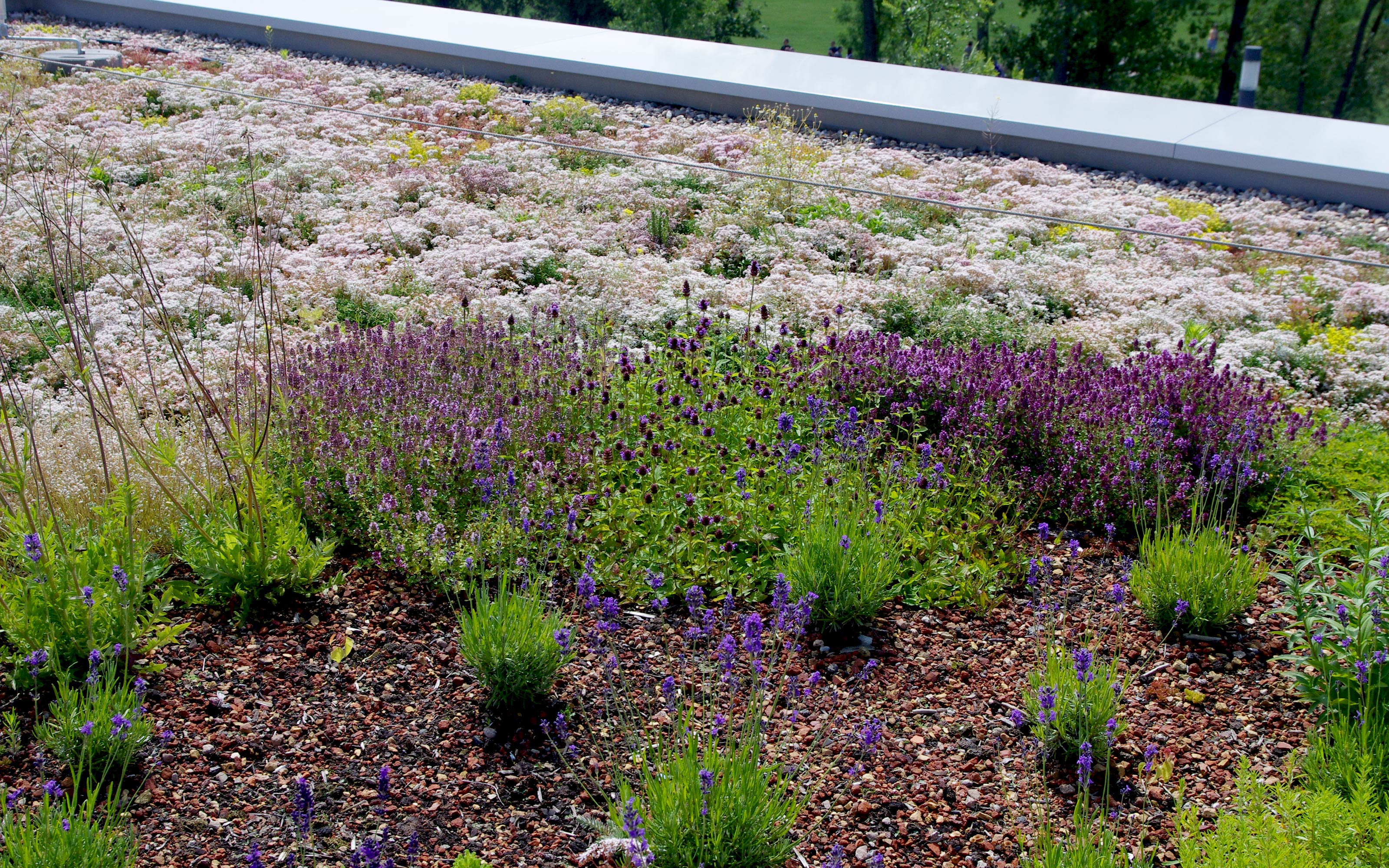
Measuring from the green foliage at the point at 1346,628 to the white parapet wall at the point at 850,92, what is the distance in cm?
683

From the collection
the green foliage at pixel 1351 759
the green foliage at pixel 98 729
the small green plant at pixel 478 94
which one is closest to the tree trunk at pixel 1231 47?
the small green plant at pixel 478 94

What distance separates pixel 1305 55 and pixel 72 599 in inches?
1607

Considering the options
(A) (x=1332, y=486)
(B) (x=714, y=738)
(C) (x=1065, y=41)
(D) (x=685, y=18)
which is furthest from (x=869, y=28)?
(B) (x=714, y=738)

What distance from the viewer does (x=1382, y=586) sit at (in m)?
3.09

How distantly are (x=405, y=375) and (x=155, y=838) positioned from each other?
8.11 feet

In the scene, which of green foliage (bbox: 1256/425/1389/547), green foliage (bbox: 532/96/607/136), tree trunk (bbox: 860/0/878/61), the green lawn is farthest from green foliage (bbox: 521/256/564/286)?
the green lawn

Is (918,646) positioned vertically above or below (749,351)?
below

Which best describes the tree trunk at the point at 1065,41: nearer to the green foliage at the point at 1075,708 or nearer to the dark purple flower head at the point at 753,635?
the green foliage at the point at 1075,708

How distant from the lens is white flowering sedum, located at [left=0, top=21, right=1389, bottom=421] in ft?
20.8

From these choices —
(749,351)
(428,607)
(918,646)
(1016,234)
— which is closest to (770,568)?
(918,646)

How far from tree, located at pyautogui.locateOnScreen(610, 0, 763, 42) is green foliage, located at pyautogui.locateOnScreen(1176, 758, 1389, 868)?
3242 centimetres

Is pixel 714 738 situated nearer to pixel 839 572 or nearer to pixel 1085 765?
pixel 1085 765

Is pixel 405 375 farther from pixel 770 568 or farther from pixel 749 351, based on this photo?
pixel 770 568

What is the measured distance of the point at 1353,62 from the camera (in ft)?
105
